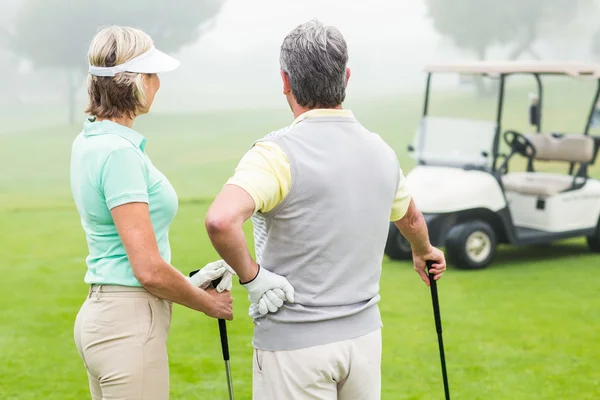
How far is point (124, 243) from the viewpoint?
6.64 feet

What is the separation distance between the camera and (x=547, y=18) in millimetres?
23375

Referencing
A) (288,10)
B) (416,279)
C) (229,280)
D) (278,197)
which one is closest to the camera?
(278,197)

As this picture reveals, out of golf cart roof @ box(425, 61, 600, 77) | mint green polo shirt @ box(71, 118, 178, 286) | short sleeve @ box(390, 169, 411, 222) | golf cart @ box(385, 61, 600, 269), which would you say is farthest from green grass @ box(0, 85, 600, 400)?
mint green polo shirt @ box(71, 118, 178, 286)

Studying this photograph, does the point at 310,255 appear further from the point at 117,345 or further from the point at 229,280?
the point at 117,345

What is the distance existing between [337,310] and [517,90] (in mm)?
22527

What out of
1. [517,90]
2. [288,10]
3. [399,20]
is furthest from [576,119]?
[288,10]

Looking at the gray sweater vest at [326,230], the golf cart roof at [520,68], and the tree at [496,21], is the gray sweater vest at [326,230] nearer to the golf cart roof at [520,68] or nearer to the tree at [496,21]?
the golf cart roof at [520,68]

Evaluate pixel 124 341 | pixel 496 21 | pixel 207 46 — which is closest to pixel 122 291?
pixel 124 341

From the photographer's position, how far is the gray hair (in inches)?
76.0

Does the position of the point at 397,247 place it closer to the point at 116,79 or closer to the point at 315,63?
the point at 116,79

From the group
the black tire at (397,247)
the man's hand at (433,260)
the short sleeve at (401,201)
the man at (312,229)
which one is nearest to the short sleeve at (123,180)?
the man at (312,229)

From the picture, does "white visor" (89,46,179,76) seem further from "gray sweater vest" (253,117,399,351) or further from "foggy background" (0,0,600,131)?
"foggy background" (0,0,600,131)

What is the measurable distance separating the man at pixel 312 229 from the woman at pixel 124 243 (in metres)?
0.19

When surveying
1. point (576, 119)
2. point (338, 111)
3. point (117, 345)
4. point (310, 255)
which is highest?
point (338, 111)
